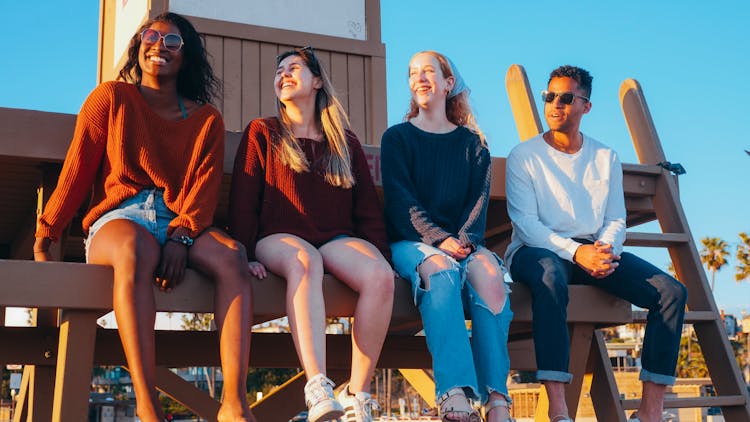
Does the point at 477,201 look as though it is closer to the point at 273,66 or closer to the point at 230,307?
the point at 230,307

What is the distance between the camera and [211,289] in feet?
10.1

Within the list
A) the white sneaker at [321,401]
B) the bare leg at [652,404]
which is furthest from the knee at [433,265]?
the bare leg at [652,404]

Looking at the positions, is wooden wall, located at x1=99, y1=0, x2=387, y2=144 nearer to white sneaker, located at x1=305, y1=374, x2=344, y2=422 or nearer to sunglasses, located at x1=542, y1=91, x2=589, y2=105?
sunglasses, located at x1=542, y1=91, x2=589, y2=105

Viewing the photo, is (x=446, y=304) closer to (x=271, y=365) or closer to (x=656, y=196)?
(x=271, y=365)

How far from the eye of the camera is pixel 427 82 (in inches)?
153

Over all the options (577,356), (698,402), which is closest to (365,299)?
(577,356)

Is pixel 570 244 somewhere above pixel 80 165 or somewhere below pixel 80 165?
below

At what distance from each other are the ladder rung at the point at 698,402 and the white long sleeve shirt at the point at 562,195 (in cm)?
91

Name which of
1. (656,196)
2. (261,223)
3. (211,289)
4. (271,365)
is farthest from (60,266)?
(656,196)

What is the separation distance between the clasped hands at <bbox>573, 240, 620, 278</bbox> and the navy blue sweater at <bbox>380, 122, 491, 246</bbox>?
46 centimetres

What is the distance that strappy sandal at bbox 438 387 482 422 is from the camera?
2829 mm

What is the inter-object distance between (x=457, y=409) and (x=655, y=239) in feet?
7.30

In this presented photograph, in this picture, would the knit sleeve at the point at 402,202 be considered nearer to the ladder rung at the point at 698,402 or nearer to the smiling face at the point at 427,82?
the smiling face at the point at 427,82

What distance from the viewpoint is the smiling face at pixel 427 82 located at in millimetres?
3885
